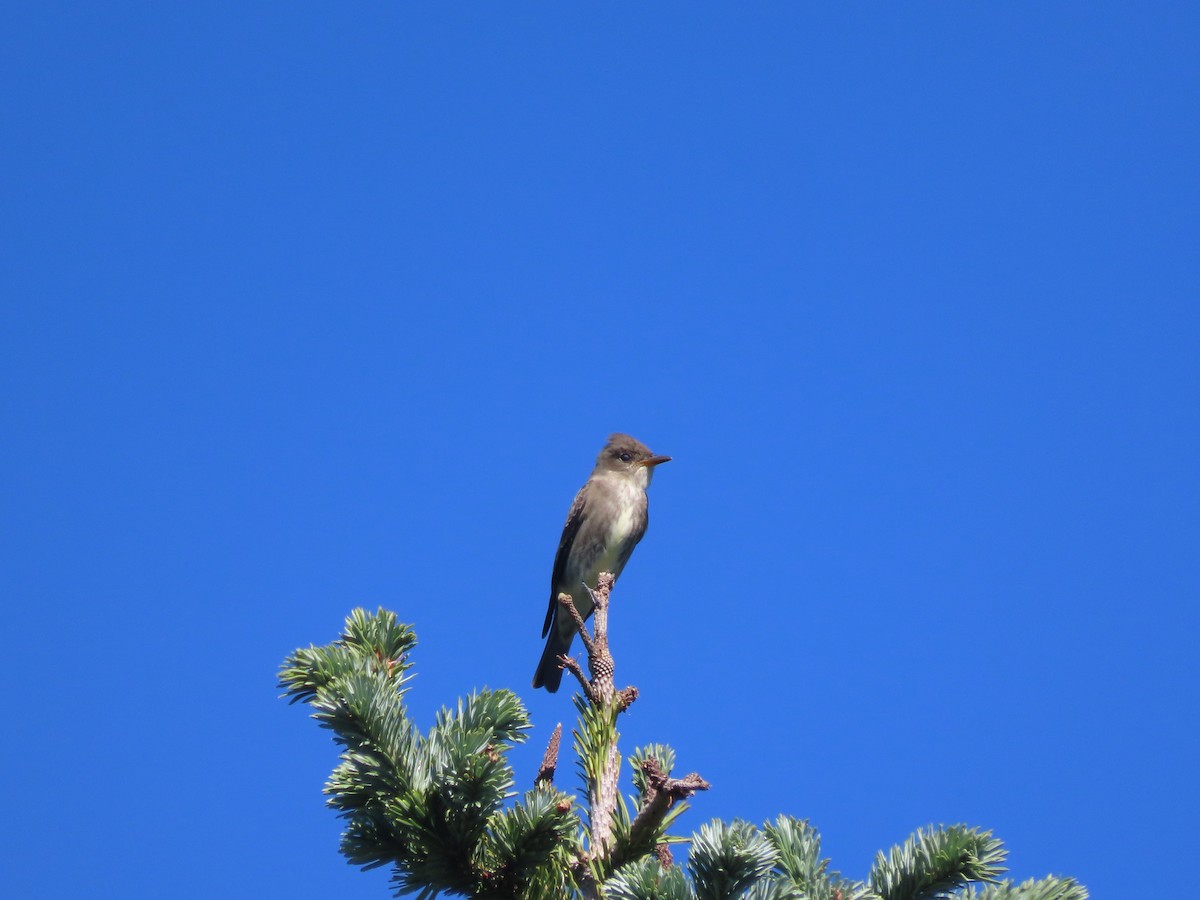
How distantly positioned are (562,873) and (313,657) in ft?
3.08

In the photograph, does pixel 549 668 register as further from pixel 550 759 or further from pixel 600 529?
pixel 550 759

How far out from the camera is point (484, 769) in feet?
9.23

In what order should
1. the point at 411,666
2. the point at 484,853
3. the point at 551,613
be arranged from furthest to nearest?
1. the point at 551,613
2. the point at 411,666
3. the point at 484,853

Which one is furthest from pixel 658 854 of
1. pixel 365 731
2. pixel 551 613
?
pixel 551 613

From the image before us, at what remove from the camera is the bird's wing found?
1095cm

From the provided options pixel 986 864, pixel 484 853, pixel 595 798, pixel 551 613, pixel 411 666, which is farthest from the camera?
pixel 551 613

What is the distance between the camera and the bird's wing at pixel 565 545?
10.9 metres

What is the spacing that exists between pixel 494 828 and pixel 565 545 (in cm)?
843

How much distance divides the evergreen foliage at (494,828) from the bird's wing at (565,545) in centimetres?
781

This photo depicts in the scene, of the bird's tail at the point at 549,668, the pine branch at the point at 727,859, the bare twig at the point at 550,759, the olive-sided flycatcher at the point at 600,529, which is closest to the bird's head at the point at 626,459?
the olive-sided flycatcher at the point at 600,529

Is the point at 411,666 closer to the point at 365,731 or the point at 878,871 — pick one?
the point at 365,731

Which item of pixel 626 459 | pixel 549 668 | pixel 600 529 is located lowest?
pixel 549 668

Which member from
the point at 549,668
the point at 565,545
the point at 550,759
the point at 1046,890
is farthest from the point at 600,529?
the point at 1046,890

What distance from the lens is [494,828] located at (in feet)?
9.52
